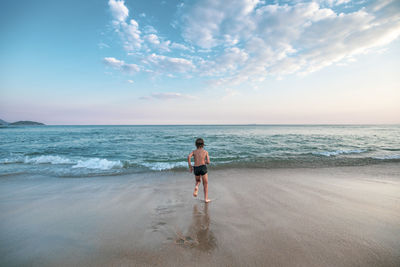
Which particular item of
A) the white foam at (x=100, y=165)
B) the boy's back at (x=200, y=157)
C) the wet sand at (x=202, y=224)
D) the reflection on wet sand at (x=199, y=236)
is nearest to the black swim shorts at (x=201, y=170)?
the boy's back at (x=200, y=157)

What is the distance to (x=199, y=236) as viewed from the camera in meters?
3.35

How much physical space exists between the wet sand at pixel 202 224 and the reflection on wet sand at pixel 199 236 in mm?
19

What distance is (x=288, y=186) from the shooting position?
6402mm

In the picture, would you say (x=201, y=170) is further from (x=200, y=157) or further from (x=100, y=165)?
(x=100, y=165)

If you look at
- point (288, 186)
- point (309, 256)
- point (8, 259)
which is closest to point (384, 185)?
point (288, 186)

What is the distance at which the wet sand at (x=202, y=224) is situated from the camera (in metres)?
2.80

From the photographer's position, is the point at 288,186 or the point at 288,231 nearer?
the point at 288,231

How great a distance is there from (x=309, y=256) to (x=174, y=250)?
2.27 metres

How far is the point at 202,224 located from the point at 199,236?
47 cm

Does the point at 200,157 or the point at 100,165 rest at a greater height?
the point at 200,157

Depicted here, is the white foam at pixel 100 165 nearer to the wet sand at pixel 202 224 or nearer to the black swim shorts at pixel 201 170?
the wet sand at pixel 202 224

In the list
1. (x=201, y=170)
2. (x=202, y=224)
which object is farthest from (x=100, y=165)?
(x=202, y=224)

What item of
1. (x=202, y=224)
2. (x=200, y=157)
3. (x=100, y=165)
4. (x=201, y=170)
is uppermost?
(x=200, y=157)

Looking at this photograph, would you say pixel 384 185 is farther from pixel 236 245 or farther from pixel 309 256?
pixel 236 245
